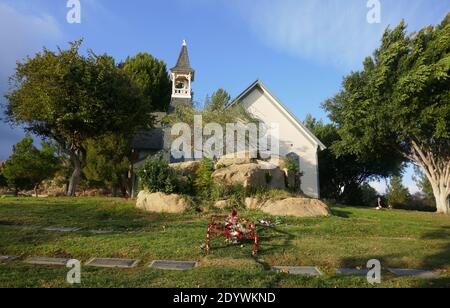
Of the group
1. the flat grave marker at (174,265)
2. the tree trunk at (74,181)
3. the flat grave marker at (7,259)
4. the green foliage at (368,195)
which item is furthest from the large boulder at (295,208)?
the green foliage at (368,195)

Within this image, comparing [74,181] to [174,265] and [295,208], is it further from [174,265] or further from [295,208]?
[174,265]

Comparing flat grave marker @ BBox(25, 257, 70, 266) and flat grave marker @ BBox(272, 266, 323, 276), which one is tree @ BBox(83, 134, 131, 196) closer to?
flat grave marker @ BBox(25, 257, 70, 266)

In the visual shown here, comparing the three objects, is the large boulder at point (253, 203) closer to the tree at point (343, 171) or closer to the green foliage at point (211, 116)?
the green foliage at point (211, 116)

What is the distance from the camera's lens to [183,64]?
3975 cm

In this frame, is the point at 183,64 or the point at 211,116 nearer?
the point at 211,116

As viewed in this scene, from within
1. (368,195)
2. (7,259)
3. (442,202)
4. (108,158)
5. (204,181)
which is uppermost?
(108,158)

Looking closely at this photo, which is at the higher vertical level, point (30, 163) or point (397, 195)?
point (30, 163)

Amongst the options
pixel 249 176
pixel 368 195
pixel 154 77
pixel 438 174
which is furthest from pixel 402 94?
pixel 154 77

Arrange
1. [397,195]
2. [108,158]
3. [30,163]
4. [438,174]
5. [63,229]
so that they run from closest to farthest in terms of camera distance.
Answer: [63,229] < [438,174] < [108,158] < [30,163] < [397,195]

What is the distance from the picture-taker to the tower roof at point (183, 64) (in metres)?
39.0

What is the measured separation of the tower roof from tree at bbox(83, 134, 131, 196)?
12206mm

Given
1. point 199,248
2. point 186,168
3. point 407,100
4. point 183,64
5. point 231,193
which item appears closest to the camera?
point 199,248

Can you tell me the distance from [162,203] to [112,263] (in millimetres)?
7593
